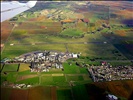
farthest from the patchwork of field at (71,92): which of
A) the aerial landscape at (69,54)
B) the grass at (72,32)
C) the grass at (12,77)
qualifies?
the grass at (72,32)

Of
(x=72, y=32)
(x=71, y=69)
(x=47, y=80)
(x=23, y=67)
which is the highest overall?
(x=47, y=80)

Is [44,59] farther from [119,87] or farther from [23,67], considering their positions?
[119,87]

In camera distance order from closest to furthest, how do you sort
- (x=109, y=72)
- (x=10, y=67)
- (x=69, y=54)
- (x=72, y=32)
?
(x=109, y=72)
(x=10, y=67)
(x=69, y=54)
(x=72, y=32)

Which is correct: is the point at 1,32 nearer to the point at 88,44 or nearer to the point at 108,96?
the point at 88,44

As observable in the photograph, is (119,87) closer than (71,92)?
No

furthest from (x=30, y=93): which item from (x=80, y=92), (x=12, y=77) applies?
(x=80, y=92)

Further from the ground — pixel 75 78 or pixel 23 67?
pixel 23 67

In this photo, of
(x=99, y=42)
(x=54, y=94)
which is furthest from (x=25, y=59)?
(x=99, y=42)
